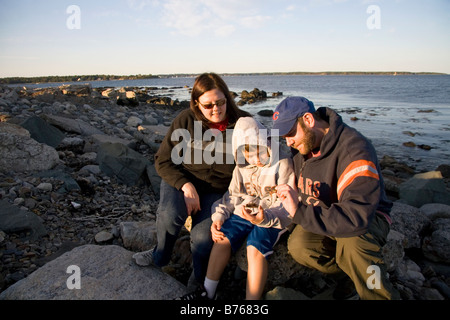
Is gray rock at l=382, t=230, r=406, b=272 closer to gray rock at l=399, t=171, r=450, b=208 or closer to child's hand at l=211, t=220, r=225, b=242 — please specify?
child's hand at l=211, t=220, r=225, b=242

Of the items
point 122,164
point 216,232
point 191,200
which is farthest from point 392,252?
point 122,164

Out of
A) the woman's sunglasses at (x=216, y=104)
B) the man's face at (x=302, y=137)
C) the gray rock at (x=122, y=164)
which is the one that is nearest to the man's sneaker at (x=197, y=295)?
the man's face at (x=302, y=137)

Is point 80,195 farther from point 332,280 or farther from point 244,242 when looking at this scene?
point 332,280

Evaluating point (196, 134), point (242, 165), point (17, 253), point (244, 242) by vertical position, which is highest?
point (196, 134)

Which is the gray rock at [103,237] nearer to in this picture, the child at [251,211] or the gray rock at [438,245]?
the child at [251,211]

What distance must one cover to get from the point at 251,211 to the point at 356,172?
0.90 metres

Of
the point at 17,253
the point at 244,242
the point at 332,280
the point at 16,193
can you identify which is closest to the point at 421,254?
the point at 332,280

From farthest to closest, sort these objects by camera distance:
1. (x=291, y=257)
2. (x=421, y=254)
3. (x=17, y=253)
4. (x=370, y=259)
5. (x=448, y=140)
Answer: (x=448, y=140) → (x=421, y=254) → (x=17, y=253) → (x=291, y=257) → (x=370, y=259)

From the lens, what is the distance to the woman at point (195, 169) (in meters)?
3.07

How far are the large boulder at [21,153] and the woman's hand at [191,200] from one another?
3.67 meters

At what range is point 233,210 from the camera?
3.06 meters

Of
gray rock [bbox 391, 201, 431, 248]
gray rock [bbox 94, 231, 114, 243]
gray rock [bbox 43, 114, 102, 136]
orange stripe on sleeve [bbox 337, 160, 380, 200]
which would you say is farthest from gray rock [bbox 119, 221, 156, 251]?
gray rock [bbox 43, 114, 102, 136]

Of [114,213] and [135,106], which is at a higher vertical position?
[135,106]

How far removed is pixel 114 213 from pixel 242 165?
2.65 m
